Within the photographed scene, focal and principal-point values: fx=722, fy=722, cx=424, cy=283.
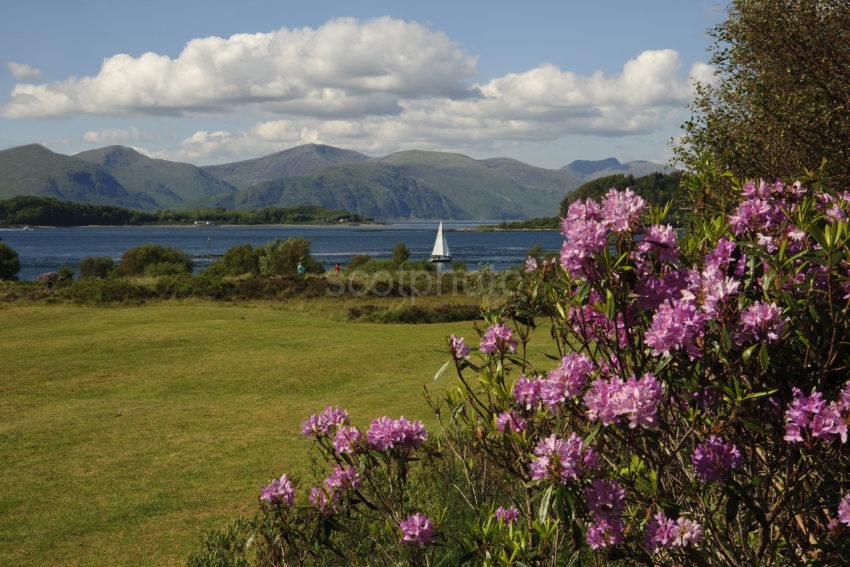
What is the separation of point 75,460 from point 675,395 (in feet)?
28.8

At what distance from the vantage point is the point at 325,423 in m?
3.59

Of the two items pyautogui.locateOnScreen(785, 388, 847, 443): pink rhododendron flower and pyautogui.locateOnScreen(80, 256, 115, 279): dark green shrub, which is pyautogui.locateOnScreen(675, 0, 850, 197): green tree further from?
pyautogui.locateOnScreen(80, 256, 115, 279): dark green shrub

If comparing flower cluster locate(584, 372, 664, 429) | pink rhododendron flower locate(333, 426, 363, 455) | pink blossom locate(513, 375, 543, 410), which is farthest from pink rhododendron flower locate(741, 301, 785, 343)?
pink rhododendron flower locate(333, 426, 363, 455)

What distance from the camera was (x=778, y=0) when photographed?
36.4ft

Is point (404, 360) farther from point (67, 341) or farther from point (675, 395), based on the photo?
point (675, 395)

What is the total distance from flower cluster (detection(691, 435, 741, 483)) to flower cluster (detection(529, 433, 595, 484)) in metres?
0.60

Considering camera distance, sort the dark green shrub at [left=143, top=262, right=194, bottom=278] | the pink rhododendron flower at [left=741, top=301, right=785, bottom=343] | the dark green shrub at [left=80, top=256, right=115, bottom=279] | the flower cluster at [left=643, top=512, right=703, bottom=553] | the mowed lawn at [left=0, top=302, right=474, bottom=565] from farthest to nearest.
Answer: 1. the dark green shrub at [left=80, top=256, right=115, bottom=279]
2. the dark green shrub at [left=143, top=262, right=194, bottom=278]
3. the mowed lawn at [left=0, top=302, right=474, bottom=565]
4. the flower cluster at [left=643, top=512, right=703, bottom=553]
5. the pink rhododendron flower at [left=741, top=301, right=785, bottom=343]

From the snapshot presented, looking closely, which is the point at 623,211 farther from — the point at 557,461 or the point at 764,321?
the point at 557,461

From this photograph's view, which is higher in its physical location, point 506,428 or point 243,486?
point 506,428

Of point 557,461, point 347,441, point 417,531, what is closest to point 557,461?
point 557,461

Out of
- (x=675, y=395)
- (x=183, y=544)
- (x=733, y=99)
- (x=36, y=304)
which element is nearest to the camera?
(x=675, y=395)

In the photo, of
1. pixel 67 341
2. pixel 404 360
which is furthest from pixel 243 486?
pixel 67 341

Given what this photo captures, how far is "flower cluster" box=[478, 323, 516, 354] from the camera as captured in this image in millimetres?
3156

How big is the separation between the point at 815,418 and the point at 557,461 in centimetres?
85
